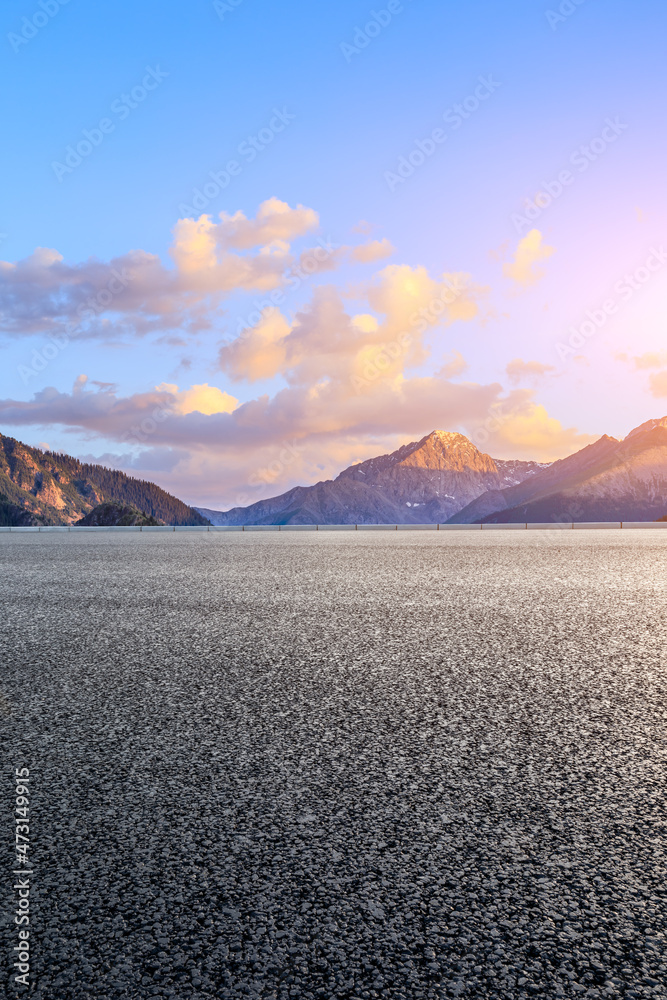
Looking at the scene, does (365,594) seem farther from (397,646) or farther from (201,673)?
(201,673)

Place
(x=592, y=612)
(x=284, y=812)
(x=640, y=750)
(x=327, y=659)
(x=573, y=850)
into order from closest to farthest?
(x=573, y=850), (x=284, y=812), (x=640, y=750), (x=327, y=659), (x=592, y=612)

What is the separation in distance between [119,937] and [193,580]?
47.1 ft

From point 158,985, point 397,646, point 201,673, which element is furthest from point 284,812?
point 397,646

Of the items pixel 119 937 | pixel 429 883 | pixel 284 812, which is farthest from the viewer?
pixel 284 812

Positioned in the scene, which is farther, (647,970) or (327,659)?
(327,659)

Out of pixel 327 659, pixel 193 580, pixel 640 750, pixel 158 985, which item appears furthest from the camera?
pixel 193 580

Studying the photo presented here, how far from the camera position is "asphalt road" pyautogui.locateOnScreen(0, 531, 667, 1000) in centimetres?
261

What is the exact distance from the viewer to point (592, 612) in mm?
11125

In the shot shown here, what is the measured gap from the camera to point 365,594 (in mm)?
13742

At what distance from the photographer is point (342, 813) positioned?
379 centimetres

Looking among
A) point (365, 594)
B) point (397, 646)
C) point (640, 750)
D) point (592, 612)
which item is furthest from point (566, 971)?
point (365, 594)

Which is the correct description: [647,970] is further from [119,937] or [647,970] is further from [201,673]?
[201,673]

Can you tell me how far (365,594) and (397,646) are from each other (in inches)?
206

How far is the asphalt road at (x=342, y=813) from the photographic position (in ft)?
8.57
